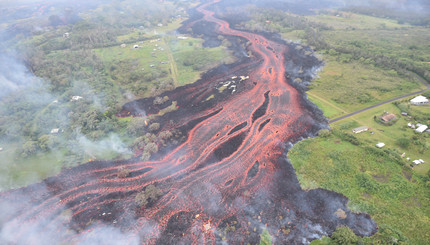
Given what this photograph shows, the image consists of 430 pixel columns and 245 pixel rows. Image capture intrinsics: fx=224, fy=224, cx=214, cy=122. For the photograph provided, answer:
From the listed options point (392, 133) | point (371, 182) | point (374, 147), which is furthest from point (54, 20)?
point (392, 133)

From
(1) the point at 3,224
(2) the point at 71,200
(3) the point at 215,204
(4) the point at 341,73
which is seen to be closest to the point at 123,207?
(2) the point at 71,200

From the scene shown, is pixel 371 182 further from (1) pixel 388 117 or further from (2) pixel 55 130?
(2) pixel 55 130

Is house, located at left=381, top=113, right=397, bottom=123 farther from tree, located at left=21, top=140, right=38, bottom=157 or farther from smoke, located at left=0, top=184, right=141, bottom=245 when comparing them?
tree, located at left=21, top=140, right=38, bottom=157

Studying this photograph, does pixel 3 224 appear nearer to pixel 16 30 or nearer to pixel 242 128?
pixel 242 128

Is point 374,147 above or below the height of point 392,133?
above

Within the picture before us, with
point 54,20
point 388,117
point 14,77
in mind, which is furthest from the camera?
point 54,20

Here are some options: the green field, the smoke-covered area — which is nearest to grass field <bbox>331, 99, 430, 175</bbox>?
the green field

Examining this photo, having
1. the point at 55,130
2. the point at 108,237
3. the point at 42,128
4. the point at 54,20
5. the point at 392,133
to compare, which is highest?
the point at 54,20

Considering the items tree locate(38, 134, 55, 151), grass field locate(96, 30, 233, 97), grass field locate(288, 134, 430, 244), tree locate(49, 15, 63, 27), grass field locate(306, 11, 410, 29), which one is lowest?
grass field locate(288, 134, 430, 244)
